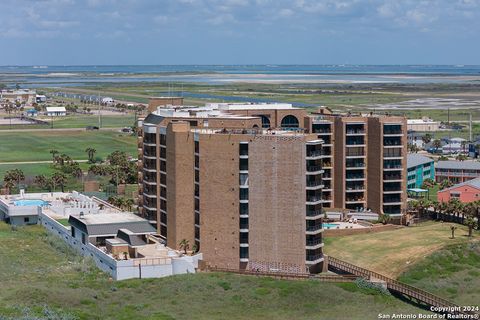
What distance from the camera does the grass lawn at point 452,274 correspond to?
59.6 m

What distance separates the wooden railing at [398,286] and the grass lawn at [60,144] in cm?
7532

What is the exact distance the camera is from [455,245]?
68.4 m

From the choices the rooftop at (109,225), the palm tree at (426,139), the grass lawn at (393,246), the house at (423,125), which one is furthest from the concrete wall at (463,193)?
the house at (423,125)

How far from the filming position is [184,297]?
56906mm

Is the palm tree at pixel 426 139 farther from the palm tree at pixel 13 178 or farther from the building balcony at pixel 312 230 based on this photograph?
the building balcony at pixel 312 230

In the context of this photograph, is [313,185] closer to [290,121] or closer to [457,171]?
[290,121]

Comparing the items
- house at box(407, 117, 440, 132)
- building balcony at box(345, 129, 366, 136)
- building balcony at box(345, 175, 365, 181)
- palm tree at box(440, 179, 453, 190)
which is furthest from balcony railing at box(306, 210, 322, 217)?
house at box(407, 117, 440, 132)

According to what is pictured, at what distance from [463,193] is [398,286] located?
35.8 meters

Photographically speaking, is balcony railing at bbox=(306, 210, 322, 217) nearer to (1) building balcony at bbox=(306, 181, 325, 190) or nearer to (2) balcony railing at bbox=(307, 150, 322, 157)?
(1) building balcony at bbox=(306, 181, 325, 190)

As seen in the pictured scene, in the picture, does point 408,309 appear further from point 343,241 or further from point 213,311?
point 343,241

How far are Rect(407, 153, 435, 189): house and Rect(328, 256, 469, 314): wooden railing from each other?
3817 centimetres

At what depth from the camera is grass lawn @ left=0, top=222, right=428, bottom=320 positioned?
5341cm

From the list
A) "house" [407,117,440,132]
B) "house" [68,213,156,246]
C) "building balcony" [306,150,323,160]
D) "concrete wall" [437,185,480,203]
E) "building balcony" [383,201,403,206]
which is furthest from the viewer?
"house" [407,117,440,132]

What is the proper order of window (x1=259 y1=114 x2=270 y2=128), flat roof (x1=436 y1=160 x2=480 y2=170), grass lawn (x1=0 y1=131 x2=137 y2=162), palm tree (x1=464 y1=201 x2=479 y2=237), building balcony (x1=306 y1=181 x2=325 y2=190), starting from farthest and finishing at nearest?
1. grass lawn (x1=0 y1=131 x2=137 y2=162)
2. flat roof (x1=436 y1=160 x2=480 y2=170)
3. window (x1=259 y1=114 x2=270 y2=128)
4. palm tree (x1=464 y1=201 x2=479 y2=237)
5. building balcony (x1=306 y1=181 x2=325 y2=190)
